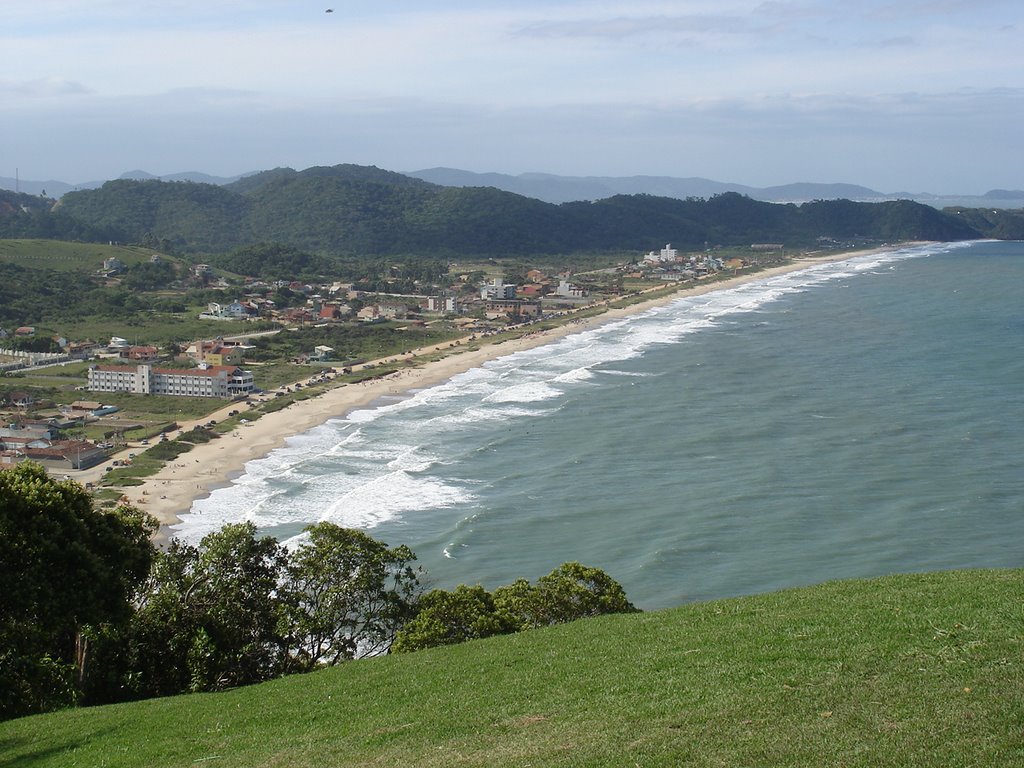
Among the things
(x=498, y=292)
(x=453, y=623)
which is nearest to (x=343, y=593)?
(x=453, y=623)

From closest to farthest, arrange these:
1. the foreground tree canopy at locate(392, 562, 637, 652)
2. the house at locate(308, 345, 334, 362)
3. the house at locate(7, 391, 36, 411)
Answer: the foreground tree canopy at locate(392, 562, 637, 652), the house at locate(7, 391, 36, 411), the house at locate(308, 345, 334, 362)

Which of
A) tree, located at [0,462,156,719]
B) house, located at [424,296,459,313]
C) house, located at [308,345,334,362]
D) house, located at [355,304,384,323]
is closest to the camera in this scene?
tree, located at [0,462,156,719]

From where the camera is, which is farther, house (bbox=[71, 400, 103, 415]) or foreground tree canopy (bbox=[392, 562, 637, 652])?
house (bbox=[71, 400, 103, 415])

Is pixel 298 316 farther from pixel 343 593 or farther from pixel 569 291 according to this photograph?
pixel 343 593

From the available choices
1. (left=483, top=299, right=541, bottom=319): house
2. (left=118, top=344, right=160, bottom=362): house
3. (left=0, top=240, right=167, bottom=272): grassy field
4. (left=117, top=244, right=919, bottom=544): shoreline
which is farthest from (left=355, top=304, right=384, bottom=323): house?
(left=0, top=240, right=167, bottom=272): grassy field

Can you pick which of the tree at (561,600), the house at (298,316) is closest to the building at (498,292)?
the house at (298,316)

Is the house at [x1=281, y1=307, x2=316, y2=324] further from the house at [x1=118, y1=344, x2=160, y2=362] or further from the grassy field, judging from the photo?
the grassy field
